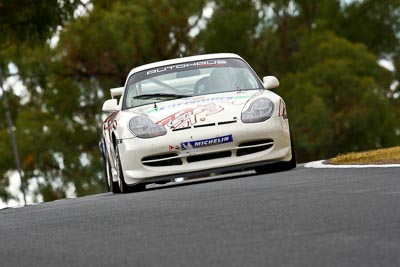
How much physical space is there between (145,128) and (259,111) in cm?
123

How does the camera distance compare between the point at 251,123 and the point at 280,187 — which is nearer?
the point at 280,187

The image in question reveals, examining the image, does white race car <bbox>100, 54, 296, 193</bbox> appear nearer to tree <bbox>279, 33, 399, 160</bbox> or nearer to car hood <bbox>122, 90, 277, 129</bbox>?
car hood <bbox>122, 90, 277, 129</bbox>

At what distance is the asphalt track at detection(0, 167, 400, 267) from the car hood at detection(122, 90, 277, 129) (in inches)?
86.5

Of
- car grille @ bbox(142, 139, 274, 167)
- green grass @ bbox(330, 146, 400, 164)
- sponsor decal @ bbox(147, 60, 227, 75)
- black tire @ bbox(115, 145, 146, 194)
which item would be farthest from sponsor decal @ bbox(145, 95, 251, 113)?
green grass @ bbox(330, 146, 400, 164)

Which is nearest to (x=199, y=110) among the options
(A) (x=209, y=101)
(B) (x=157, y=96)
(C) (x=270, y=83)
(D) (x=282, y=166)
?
(A) (x=209, y=101)

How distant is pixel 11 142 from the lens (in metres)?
48.7

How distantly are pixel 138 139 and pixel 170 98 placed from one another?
1.03 meters

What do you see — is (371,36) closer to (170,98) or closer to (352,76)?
(352,76)

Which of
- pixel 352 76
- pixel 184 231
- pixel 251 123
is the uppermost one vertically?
pixel 352 76

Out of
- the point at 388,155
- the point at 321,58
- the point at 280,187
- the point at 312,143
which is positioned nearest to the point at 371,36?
the point at 321,58

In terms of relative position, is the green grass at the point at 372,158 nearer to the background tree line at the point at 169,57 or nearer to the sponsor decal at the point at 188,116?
the sponsor decal at the point at 188,116

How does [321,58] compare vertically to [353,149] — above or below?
above

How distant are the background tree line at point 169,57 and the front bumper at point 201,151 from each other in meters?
30.3

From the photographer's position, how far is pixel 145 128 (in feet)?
47.0
